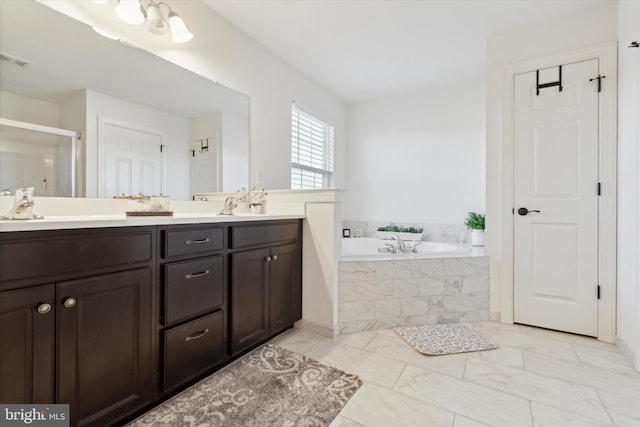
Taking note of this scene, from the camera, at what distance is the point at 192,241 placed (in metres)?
1.46

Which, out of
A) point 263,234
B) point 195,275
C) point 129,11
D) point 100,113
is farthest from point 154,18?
point 195,275

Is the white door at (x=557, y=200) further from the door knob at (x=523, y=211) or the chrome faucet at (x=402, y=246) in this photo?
the chrome faucet at (x=402, y=246)

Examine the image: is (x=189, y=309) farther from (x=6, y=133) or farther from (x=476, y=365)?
(x=476, y=365)

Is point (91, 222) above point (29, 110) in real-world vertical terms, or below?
below

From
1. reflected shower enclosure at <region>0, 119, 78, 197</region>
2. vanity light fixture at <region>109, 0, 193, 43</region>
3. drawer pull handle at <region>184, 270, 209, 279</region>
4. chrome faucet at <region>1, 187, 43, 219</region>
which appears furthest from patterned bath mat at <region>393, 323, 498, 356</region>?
Answer: vanity light fixture at <region>109, 0, 193, 43</region>

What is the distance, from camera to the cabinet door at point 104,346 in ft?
3.39

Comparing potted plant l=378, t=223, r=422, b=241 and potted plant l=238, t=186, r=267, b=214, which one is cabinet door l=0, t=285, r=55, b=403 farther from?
potted plant l=378, t=223, r=422, b=241

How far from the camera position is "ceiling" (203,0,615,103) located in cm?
216

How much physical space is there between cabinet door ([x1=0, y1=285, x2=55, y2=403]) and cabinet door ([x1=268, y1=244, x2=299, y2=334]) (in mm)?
1131

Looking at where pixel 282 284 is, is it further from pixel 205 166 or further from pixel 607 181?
pixel 607 181

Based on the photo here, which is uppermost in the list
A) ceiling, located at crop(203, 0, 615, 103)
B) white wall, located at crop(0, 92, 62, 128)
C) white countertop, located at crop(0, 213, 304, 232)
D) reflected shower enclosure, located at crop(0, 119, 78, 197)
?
ceiling, located at crop(203, 0, 615, 103)

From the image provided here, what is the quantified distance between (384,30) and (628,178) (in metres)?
2.07

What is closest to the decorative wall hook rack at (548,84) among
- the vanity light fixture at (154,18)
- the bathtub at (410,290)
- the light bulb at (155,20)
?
the bathtub at (410,290)

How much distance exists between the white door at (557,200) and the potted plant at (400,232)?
1238mm
